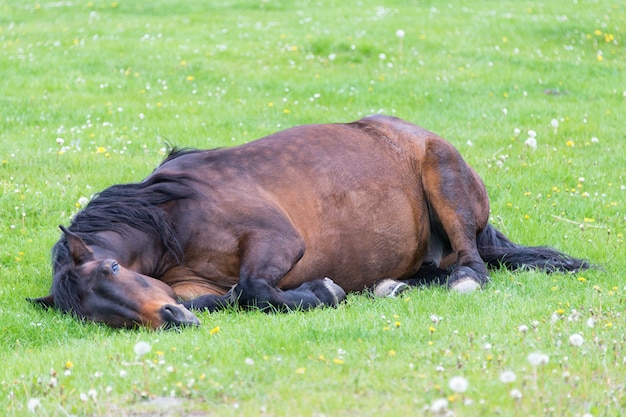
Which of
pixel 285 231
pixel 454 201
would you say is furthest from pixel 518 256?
pixel 285 231

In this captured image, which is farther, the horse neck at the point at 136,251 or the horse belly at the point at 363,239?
the horse belly at the point at 363,239

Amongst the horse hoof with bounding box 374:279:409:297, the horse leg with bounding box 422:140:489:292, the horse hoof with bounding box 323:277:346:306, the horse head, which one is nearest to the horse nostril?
the horse head

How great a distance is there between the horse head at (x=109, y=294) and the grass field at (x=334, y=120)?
12 cm

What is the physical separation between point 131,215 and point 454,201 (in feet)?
9.13

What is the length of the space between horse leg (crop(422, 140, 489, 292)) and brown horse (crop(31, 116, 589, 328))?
1 centimetres

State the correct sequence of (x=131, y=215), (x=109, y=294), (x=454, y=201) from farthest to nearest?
(x=454, y=201)
(x=131, y=215)
(x=109, y=294)

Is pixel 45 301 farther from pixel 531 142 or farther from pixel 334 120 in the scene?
pixel 334 120

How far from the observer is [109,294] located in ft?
19.8

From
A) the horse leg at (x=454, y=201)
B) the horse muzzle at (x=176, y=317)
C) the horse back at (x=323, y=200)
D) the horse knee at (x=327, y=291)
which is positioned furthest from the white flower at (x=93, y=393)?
the horse leg at (x=454, y=201)

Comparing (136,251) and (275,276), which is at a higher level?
(136,251)

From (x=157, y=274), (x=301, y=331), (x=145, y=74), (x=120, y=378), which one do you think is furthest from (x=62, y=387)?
(x=145, y=74)

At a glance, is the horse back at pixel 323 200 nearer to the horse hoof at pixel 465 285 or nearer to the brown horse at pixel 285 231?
the brown horse at pixel 285 231

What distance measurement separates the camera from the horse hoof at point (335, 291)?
6.80 meters

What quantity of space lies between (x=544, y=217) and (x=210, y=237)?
3953 mm
